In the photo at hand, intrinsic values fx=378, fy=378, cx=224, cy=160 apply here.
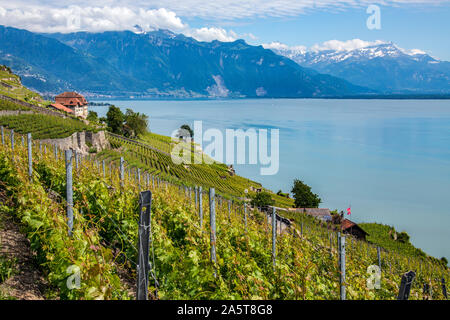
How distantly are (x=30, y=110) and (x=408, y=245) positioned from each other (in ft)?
118

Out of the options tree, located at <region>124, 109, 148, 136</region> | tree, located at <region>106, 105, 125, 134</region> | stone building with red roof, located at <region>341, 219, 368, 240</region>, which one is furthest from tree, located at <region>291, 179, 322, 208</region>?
tree, located at <region>124, 109, 148, 136</region>

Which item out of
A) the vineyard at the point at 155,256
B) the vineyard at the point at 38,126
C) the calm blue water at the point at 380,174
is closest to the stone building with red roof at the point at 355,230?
the calm blue water at the point at 380,174

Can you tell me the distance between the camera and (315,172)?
5453 cm

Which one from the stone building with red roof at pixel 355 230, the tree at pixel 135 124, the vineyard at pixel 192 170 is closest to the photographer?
the stone building with red roof at pixel 355 230

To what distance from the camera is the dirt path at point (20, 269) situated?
364 centimetres

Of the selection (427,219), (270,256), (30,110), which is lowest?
(427,219)

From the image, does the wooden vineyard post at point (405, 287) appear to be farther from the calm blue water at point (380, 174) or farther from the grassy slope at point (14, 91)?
the grassy slope at point (14, 91)

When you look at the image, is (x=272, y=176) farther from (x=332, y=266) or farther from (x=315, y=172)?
(x=332, y=266)

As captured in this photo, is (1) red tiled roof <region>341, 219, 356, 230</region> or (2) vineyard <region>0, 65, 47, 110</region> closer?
(1) red tiled roof <region>341, 219, 356, 230</region>

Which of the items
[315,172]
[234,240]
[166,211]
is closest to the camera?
[234,240]

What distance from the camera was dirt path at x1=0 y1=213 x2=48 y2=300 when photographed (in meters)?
3.64

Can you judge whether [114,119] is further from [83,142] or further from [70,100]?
[83,142]

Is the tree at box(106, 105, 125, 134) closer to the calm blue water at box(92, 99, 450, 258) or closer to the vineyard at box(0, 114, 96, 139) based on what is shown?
the calm blue water at box(92, 99, 450, 258)

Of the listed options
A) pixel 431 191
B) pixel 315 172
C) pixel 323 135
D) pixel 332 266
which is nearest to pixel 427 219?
pixel 431 191
